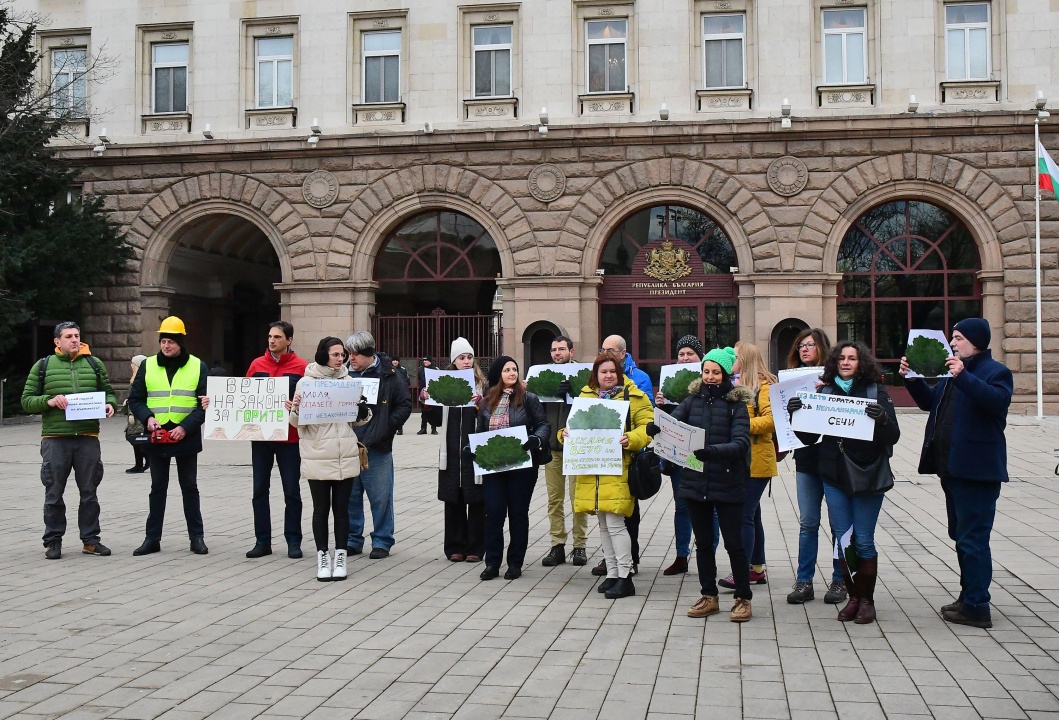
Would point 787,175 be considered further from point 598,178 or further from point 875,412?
point 875,412

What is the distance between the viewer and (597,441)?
307 inches

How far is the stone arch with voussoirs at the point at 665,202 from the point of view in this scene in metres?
24.4

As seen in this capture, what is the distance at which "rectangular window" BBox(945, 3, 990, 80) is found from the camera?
79.7ft

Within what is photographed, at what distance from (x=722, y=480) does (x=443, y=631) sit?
84.2 inches

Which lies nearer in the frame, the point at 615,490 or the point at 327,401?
the point at 615,490

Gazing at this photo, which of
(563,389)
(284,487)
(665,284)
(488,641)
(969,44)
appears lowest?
(488,641)

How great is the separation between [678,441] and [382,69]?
21.1 m

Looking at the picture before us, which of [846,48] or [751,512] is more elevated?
[846,48]

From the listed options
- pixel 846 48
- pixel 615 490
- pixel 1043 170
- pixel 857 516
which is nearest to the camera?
pixel 857 516

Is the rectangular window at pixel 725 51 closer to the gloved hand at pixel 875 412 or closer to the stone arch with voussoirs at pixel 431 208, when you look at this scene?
the stone arch with voussoirs at pixel 431 208

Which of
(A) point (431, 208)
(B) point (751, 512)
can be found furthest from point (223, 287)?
(B) point (751, 512)

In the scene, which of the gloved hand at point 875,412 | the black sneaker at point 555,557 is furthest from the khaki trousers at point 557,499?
the gloved hand at point 875,412

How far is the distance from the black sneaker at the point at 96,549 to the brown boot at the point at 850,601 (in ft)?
21.5

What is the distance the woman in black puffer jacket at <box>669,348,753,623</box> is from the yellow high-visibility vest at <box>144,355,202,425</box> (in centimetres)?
496
